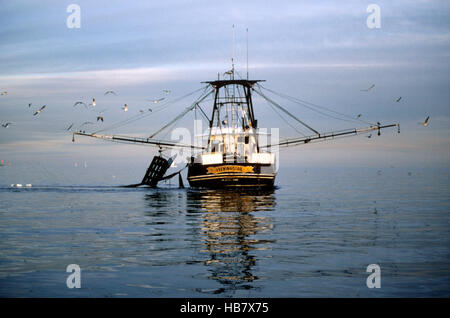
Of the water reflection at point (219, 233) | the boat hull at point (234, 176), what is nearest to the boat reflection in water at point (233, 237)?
the water reflection at point (219, 233)

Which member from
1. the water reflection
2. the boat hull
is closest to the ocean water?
the water reflection

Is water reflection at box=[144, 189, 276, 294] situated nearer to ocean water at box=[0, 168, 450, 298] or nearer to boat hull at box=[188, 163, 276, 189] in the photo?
ocean water at box=[0, 168, 450, 298]

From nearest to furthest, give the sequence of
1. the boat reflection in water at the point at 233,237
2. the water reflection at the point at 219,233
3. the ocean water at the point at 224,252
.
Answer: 1. the ocean water at the point at 224,252
2. the boat reflection in water at the point at 233,237
3. the water reflection at the point at 219,233

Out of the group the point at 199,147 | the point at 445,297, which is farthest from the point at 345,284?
the point at 199,147

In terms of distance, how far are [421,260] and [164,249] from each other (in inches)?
361

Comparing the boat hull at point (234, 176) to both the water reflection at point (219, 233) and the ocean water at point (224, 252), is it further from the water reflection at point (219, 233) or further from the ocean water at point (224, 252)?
the ocean water at point (224, 252)

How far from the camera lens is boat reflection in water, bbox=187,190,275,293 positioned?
615 inches

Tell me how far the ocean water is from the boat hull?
749 inches

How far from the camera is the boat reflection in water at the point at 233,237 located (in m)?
15.6

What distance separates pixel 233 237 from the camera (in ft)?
76.6

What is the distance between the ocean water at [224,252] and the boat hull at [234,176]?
19.0 m

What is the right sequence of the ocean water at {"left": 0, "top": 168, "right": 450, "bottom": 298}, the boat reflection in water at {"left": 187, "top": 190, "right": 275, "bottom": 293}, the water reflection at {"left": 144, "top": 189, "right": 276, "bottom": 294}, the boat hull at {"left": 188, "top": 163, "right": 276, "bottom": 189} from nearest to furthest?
the ocean water at {"left": 0, "top": 168, "right": 450, "bottom": 298}, the boat reflection in water at {"left": 187, "top": 190, "right": 275, "bottom": 293}, the water reflection at {"left": 144, "top": 189, "right": 276, "bottom": 294}, the boat hull at {"left": 188, "top": 163, "right": 276, "bottom": 189}

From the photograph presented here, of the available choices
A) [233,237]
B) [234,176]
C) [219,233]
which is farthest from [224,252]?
[234,176]
